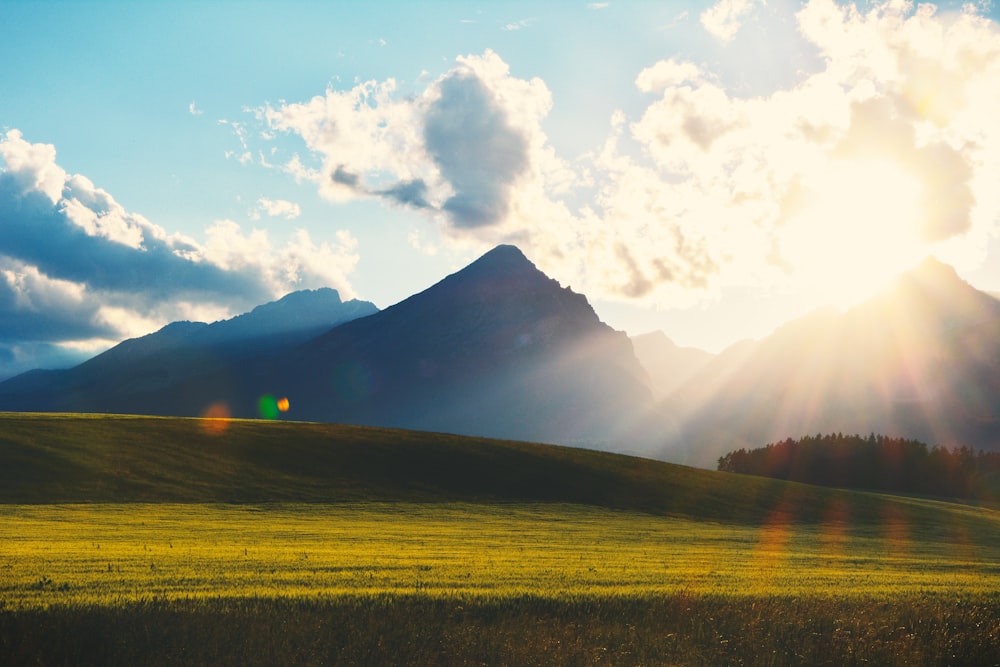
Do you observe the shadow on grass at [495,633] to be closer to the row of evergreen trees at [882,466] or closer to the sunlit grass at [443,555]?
the sunlit grass at [443,555]

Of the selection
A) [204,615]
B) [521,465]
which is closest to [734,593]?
[204,615]

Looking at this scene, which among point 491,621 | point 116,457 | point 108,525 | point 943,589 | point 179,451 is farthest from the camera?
point 179,451

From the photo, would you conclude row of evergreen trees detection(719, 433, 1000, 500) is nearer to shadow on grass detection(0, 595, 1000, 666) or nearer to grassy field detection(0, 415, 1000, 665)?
grassy field detection(0, 415, 1000, 665)

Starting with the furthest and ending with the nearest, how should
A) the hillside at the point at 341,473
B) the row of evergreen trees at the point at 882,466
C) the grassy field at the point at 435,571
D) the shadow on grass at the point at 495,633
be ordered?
the row of evergreen trees at the point at 882,466, the hillside at the point at 341,473, the grassy field at the point at 435,571, the shadow on grass at the point at 495,633

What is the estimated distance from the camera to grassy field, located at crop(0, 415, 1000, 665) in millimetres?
17203

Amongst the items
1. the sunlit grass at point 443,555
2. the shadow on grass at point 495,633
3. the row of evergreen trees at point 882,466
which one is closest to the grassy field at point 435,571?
the shadow on grass at point 495,633

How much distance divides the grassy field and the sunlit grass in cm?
20

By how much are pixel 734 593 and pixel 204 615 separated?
51.5 feet

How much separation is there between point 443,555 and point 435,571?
6.57 metres

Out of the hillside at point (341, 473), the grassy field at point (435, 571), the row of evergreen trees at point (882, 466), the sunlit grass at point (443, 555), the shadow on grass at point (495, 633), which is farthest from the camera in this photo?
the row of evergreen trees at point (882, 466)

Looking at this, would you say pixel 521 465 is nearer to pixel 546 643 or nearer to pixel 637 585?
pixel 637 585

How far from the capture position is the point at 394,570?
24969mm

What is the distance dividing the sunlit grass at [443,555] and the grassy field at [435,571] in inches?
7.8

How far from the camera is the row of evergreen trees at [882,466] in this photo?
139125 millimetres
